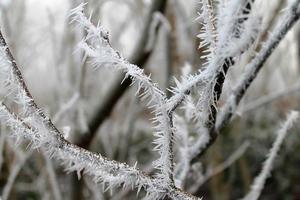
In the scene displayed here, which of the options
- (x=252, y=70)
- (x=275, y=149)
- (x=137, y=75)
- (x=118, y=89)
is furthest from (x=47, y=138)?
(x=118, y=89)

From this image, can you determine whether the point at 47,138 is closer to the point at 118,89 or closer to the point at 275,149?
the point at 275,149

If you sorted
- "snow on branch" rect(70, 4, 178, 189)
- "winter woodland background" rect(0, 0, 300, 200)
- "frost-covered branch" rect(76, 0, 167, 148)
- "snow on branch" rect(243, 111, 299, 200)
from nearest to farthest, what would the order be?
1. "snow on branch" rect(70, 4, 178, 189)
2. "snow on branch" rect(243, 111, 299, 200)
3. "winter woodland background" rect(0, 0, 300, 200)
4. "frost-covered branch" rect(76, 0, 167, 148)

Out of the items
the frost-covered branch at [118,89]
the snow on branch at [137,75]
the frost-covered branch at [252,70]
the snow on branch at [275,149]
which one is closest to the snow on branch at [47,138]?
the snow on branch at [137,75]

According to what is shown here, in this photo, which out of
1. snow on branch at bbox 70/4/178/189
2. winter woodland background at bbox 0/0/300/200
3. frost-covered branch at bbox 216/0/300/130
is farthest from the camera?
winter woodland background at bbox 0/0/300/200

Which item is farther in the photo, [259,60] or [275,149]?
[275,149]

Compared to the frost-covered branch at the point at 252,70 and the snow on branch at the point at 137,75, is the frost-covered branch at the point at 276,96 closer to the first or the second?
the frost-covered branch at the point at 252,70

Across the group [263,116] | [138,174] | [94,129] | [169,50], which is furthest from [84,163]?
[263,116]

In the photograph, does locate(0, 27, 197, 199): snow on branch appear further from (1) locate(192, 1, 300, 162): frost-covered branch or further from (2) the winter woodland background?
(1) locate(192, 1, 300, 162): frost-covered branch

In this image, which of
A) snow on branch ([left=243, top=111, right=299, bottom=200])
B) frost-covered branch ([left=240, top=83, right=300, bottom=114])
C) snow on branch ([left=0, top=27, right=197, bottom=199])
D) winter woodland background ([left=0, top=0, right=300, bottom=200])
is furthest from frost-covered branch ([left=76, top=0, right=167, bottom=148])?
snow on branch ([left=0, top=27, right=197, bottom=199])

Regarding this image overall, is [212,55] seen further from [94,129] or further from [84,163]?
[94,129]
